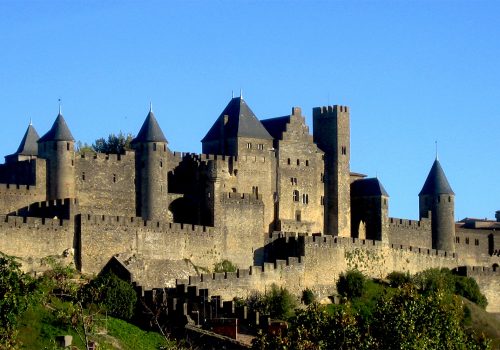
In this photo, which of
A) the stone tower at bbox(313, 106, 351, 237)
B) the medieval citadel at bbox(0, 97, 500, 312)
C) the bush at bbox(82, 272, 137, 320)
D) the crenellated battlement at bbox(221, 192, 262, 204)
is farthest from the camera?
the stone tower at bbox(313, 106, 351, 237)

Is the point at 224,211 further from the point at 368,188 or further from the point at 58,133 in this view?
the point at 368,188

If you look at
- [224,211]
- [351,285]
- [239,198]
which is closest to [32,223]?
[224,211]

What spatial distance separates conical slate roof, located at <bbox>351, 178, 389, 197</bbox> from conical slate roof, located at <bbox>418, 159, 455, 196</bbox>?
6.15 meters

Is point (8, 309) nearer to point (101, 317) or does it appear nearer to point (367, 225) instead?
point (101, 317)

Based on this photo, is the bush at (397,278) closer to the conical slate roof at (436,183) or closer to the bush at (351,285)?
the bush at (351,285)

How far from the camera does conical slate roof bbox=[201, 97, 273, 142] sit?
8938 centimetres

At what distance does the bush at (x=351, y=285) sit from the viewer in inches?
3334

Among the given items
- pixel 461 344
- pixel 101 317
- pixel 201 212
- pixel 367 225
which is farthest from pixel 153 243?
pixel 461 344

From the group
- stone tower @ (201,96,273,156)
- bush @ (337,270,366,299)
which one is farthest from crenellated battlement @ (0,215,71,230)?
bush @ (337,270,366,299)

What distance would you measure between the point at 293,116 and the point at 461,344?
37.9 meters

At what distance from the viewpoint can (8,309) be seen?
56.4 metres

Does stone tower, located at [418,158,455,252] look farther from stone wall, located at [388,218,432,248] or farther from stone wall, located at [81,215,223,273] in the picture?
stone wall, located at [81,215,223,273]

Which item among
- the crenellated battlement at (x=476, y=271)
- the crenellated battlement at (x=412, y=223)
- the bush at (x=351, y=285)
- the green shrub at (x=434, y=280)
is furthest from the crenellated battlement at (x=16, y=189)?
the crenellated battlement at (x=476, y=271)

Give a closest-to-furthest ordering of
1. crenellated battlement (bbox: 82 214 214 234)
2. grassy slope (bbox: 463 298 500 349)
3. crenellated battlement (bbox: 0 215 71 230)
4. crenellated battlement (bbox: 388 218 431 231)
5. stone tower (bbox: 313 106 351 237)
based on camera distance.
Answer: crenellated battlement (bbox: 0 215 71 230) < crenellated battlement (bbox: 82 214 214 234) < grassy slope (bbox: 463 298 500 349) < stone tower (bbox: 313 106 351 237) < crenellated battlement (bbox: 388 218 431 231)
